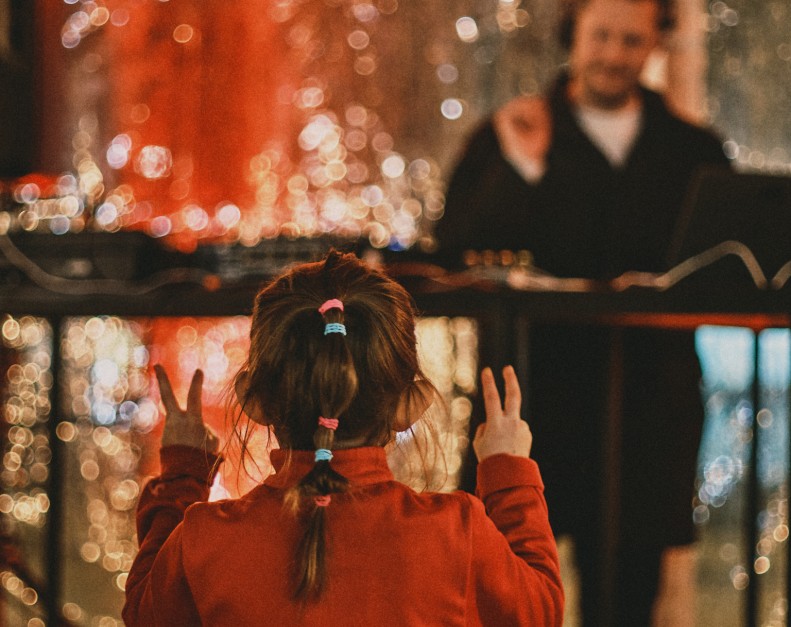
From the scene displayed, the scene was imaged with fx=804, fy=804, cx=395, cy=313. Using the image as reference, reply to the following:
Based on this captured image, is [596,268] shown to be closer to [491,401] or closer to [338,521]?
[491,401]

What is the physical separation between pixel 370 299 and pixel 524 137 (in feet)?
5.61

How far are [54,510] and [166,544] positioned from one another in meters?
0.82

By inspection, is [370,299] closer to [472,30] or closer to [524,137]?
[524,137]

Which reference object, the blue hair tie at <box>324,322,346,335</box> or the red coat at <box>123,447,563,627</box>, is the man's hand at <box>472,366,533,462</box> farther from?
the blue hair tie at <box>324,322,346,335</box>

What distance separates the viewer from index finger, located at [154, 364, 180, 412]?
851 millimetres

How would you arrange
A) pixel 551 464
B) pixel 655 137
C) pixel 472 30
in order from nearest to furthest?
pixel 551 464, pixel 655 137, pixel 472 30

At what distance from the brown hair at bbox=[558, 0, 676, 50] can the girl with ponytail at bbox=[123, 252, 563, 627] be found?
1799 mm

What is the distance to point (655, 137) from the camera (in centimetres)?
226

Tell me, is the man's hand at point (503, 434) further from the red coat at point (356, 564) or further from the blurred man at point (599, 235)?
the blurred man at point (599, 235)

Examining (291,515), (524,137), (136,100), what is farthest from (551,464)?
(136,100)

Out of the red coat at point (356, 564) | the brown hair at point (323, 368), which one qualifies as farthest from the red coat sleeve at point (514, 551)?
the brown hair at point (323, 368)

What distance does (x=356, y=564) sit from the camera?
2.22ft

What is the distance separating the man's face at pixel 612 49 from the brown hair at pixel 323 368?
1.74m

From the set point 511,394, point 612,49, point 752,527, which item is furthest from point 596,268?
point 511,394
